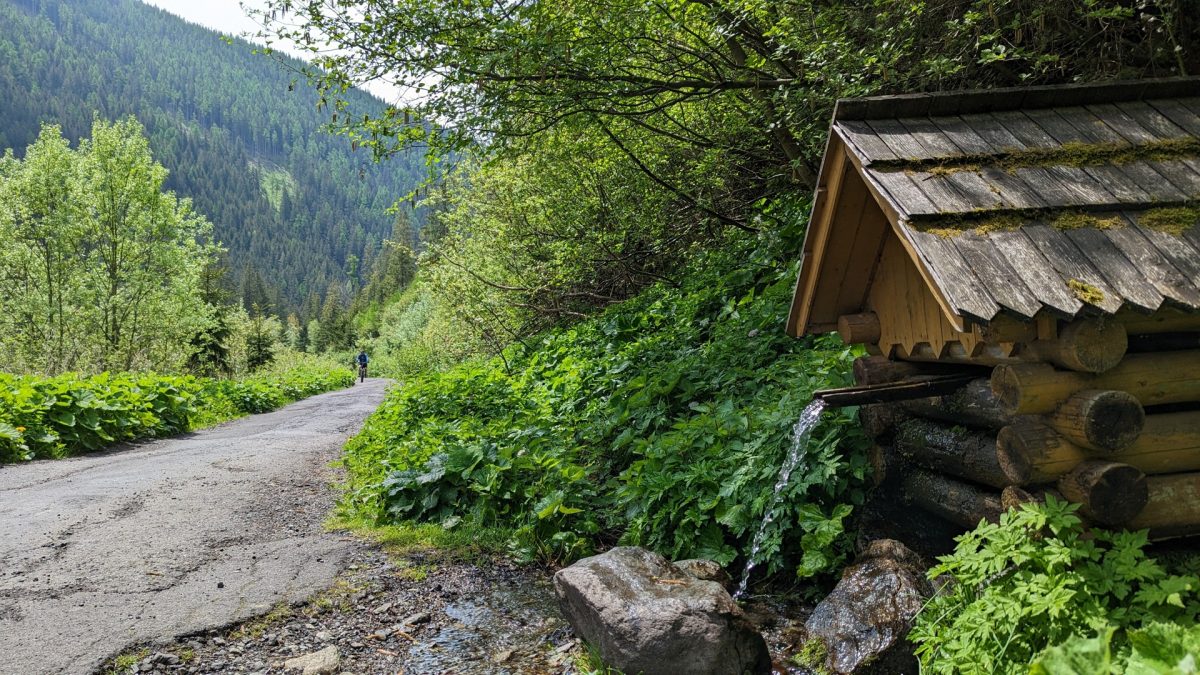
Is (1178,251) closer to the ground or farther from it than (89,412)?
farther from it

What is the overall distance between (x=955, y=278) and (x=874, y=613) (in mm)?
2058

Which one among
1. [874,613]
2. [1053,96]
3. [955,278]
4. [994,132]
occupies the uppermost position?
[1053,96]

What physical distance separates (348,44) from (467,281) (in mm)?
10764

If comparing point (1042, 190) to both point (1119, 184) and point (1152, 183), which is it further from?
point (1152, 183)

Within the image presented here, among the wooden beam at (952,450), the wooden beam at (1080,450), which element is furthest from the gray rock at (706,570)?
the wooden beam at (1080,450)

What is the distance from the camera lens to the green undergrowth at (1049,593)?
276cm

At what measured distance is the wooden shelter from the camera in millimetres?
2992

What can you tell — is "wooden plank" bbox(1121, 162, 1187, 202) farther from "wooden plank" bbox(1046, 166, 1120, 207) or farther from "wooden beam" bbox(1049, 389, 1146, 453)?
"wooden beam" bbox(1049, 389, 1146, 453)

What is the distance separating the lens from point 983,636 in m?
3.02

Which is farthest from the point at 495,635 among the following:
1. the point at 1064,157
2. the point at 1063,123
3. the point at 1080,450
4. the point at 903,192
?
the point at 1063,123

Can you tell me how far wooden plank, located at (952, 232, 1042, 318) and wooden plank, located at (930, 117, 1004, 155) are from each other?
0.84 metres

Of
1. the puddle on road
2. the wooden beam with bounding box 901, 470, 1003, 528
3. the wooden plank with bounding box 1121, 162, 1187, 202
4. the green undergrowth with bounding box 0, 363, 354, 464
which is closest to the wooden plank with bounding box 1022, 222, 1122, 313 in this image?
the wooden plank with bounding box 1121, 162, 1187, 202

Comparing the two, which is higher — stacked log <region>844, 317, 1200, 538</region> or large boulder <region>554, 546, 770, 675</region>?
stacked log <region>844, 317, 1200, 538</region>

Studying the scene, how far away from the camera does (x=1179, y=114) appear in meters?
3.98
